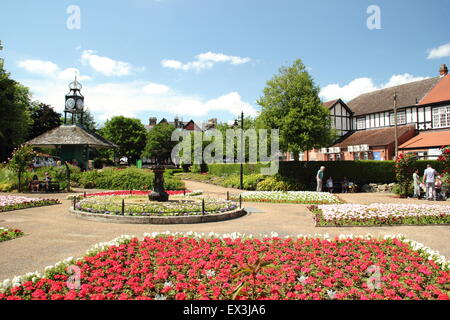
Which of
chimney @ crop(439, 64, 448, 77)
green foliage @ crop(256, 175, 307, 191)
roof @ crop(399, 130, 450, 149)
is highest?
chimney @ crop(439, 64, 448, 77)

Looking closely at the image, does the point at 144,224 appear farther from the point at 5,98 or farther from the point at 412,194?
the point at 5,98

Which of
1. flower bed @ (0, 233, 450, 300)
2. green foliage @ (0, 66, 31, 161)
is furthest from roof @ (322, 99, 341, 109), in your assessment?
green foliage @ (0, 66, 31, 161)

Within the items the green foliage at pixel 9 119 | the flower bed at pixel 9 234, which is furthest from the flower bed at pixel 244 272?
the green foliage at pixel 9 119

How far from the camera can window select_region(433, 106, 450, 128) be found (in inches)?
1316

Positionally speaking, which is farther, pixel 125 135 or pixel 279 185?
pixel 125 135

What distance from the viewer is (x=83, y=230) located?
9.30 m

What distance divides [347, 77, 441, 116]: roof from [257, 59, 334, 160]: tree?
18628 mm

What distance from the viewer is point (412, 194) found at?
19.8 meters

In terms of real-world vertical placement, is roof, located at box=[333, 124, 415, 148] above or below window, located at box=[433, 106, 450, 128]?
below

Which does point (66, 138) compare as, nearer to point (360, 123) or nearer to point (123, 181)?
point (123, 181)

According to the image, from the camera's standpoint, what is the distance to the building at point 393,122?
110 ft

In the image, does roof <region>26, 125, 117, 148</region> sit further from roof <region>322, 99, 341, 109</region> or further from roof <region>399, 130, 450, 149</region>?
roof <region>399, 130, 450, 149</region>

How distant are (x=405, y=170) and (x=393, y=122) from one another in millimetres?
22698

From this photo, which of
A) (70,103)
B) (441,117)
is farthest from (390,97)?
(70,103)
